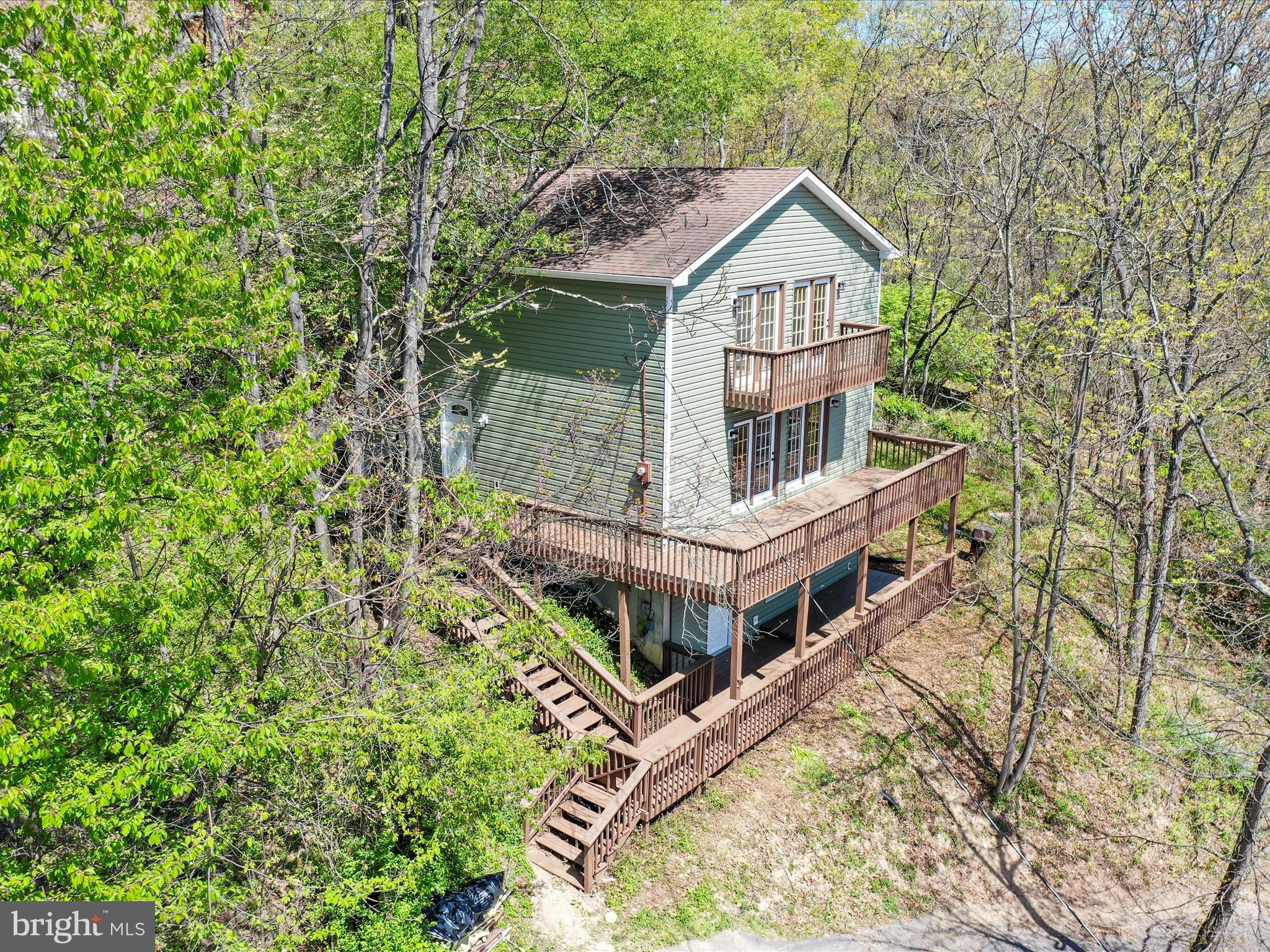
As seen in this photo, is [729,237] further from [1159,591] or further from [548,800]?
[1159,591]

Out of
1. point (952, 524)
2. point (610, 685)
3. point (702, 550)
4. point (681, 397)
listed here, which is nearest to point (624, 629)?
point (610, 685)

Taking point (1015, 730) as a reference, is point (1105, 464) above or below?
above

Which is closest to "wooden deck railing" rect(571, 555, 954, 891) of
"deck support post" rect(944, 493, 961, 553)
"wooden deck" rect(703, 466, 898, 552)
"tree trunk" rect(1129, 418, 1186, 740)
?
"deck support post" rect(944, 493, 961, 553)

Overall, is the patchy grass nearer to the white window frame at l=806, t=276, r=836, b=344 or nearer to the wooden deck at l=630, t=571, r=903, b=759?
the wooden deck at l=630, t=571, r=903, b=759

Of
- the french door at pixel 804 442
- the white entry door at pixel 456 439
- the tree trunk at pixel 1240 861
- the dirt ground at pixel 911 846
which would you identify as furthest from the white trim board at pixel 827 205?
the tree trunk at pixel 1240 861

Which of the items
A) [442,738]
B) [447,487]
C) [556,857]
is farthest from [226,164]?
[556,857]

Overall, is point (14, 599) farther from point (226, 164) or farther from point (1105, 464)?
point (1105, 464)
